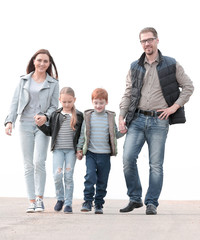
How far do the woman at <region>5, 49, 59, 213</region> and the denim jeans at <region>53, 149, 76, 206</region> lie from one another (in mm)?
232

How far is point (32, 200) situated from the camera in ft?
24.9

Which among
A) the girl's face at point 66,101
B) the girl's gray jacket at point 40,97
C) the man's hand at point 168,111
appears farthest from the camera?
the girl's gray jacket at point 40,97

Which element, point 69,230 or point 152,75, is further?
point 152,75

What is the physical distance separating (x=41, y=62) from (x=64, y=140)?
1.11 m

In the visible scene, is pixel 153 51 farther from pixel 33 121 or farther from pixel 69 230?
pixel 69 230

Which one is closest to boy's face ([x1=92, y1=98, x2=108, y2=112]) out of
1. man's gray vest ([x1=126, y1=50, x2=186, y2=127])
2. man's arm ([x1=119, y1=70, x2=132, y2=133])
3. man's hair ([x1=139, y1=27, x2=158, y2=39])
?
man's arm ([x1=119, y1=70, x2=132, y2=133])

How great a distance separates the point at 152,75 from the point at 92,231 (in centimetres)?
277

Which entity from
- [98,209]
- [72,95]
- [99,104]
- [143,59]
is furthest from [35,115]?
[143,59]

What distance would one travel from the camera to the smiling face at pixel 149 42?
725 centimetres

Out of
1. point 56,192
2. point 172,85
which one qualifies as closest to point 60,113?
point 56,192

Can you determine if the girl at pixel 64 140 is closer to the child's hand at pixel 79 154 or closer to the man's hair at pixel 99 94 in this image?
the child's hand at pixel 79 154

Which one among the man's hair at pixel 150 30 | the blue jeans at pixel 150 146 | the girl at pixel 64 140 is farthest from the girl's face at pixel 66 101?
the man's hair at pixel 150 30

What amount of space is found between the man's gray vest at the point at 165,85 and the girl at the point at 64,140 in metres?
0.73

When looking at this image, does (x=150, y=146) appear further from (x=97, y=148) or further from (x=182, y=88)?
(x=182, y=88)
